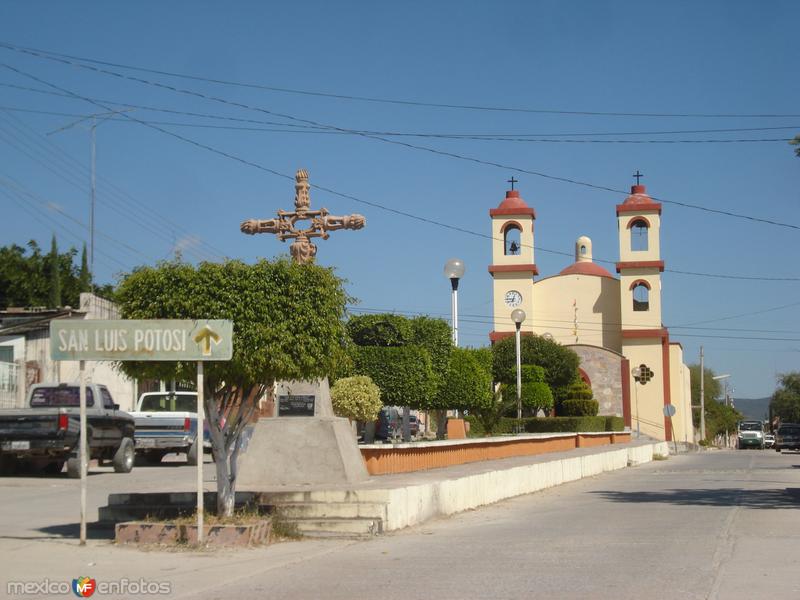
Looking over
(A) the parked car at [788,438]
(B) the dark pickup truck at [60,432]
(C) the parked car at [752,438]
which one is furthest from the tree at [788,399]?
A: (B) the dark pickup truck at [60,432]

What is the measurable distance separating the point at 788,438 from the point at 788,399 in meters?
78.6

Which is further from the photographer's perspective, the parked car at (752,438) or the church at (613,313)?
the parked car at (752,438)

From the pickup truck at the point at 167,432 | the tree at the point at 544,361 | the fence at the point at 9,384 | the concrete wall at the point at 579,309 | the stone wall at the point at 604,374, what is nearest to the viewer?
the pickup truck at the point at 167,432

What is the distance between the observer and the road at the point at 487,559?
338 inches

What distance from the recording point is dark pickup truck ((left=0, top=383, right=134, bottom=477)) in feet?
63.6

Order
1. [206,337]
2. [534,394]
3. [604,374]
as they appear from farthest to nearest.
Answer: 1. [604,374]
2. [534,394]
3. [206,337]

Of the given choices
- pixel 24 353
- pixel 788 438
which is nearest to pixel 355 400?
pixel 24 353

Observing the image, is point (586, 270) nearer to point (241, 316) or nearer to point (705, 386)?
point (705, 386)

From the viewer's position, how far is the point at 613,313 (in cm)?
7575

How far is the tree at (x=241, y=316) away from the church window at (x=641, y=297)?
63703 mm

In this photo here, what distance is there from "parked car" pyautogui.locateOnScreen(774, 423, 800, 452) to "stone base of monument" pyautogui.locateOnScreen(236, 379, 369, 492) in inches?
1908

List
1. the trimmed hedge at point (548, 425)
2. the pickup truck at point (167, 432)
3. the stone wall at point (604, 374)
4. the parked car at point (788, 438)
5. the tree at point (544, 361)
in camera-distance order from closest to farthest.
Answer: the pickup truck at point (167, 432) → the trimmed hedge at point (548, 425) → the parked car at point (788, 438) → the tree at point (544, 361) → the stone wall at point (604, 374)

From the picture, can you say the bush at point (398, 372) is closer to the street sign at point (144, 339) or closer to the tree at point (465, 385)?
the tree at point (465, 385)

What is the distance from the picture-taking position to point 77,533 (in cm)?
1202
